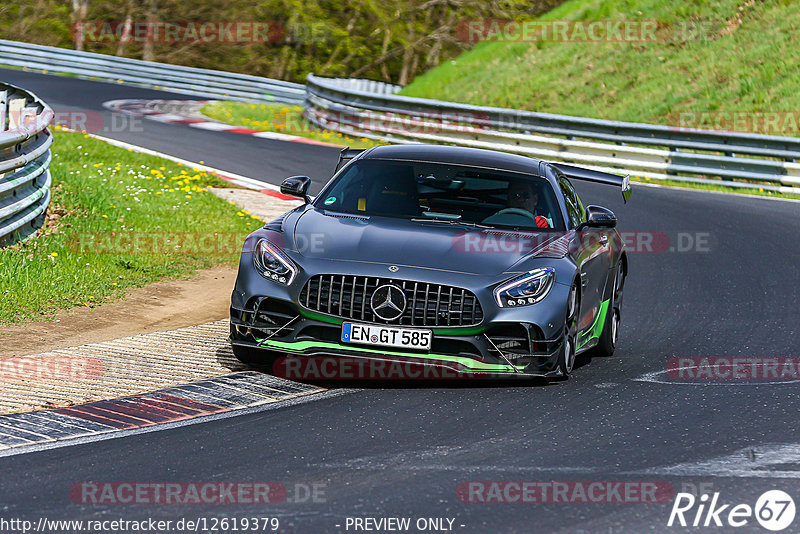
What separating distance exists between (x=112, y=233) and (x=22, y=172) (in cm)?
124

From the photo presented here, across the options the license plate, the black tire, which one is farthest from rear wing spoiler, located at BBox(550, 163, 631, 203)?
the license plate

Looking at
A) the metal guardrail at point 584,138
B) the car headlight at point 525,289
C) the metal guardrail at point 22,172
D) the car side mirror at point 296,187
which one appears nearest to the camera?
the car headlight at point 525,289

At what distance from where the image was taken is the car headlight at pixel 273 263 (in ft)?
24.2

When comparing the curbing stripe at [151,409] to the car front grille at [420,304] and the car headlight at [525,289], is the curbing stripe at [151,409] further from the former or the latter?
the car headlight at [525,289]

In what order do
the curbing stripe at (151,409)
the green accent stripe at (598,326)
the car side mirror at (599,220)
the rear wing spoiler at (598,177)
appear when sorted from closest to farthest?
the curbing stripe at (151,409)
the green accent stripe at (598,326)
the car side mirror at (599,220)
the rear wing spoiler at (598,177)

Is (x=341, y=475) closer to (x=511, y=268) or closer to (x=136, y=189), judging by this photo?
(x=511, y=268)

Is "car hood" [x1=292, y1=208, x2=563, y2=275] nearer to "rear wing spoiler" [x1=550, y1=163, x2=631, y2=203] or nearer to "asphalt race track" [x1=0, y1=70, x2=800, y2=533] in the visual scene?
"asphalt race track" [x1=0, y1=70, x2=800, y2=533]

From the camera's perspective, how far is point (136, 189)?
15461 mm

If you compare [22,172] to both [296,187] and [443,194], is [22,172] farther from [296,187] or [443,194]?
[443,194]

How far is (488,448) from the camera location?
5.95m

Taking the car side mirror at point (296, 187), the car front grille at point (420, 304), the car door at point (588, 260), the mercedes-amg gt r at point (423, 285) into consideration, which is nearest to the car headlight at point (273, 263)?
the mercedes-amg gt r at point (423, 285)

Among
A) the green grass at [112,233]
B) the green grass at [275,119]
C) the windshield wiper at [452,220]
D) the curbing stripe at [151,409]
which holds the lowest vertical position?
the green grass at [275,119]

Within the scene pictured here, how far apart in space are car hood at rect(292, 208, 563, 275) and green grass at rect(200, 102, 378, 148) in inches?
616

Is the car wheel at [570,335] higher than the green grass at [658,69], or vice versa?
the green grass at [658,69]
